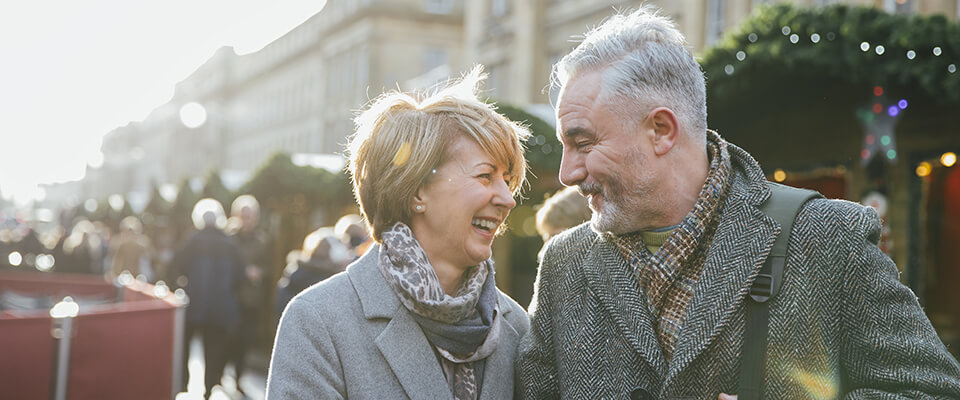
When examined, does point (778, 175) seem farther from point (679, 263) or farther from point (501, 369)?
point (679, 263)

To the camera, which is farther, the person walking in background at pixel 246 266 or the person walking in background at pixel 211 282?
the person walking in background at pixel 246 266

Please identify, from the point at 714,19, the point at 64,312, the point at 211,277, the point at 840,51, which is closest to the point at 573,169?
the point at 840,51

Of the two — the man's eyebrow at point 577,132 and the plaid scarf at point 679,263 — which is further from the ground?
the man's eyebrow at point 577,132

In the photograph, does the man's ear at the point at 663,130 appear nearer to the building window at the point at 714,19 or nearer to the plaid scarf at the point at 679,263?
the plaid scarf at the point at 679,263

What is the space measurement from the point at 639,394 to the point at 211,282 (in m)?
6.46

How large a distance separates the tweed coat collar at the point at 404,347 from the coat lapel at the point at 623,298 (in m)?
0.46

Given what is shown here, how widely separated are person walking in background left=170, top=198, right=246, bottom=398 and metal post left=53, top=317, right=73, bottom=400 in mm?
2292

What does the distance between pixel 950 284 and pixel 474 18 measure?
18666mm

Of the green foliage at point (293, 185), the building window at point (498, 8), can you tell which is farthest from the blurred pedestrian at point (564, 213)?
the building window at point (498, 8)

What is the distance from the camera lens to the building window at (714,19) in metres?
15.6

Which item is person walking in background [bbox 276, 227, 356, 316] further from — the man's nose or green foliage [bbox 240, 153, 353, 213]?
green foliage [bbox 240, 153, 353, 213]

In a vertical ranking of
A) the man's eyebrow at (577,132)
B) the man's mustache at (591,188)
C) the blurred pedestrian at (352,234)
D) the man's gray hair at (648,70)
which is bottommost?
the blurred pedestrian at (352,234)

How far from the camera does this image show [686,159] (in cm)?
221

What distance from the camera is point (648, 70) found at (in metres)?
2.20
